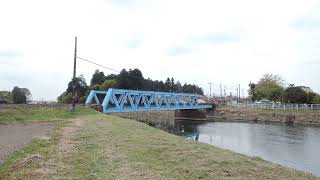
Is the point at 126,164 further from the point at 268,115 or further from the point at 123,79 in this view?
the point at 123,79

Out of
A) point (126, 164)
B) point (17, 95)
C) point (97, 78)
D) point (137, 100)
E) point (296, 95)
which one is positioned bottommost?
point (126, 164)

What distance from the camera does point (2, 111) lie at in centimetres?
3180

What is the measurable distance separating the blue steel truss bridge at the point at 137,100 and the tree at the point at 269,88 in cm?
1930

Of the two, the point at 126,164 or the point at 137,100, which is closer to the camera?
the point at 126,164

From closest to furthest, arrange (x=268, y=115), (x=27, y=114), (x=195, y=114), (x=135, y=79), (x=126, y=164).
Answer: (x=126, y=164), (x=27, y=114), (x=268, y=115), (x=195, y=114), (x=135, y=79)

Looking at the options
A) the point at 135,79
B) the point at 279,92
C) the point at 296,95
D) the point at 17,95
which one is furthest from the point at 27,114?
the point at 279,92

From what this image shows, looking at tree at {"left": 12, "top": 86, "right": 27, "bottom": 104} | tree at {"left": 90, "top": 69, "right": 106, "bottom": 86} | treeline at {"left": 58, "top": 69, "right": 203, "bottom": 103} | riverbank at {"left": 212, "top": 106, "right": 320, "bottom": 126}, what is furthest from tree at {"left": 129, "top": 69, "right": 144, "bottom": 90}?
tree at {"left": 12, "top": 86, "right": 27, "bottom": 104}

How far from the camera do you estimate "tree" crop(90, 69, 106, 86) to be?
106m

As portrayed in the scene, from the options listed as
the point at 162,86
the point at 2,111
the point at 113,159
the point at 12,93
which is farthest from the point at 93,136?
the point at 162,86

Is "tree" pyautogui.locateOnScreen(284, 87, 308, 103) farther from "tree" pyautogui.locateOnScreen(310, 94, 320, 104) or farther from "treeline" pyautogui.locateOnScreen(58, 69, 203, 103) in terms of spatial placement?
"treeline" pyautogui.locateOnScreen(58, 69, 203, 103)

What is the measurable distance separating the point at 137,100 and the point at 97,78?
173 ft

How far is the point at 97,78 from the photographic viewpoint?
106938 millimetres

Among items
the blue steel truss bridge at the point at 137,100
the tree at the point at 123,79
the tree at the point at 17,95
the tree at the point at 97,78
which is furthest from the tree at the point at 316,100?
the tree at the point at 17,95

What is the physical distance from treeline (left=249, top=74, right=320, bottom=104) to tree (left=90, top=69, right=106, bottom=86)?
144ft
